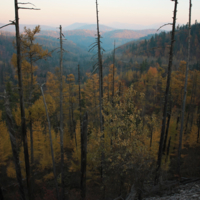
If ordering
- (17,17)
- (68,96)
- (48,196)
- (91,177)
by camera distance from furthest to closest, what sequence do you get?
(68,96), (91,177), (48,196), (17,17)

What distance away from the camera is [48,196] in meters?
13.4

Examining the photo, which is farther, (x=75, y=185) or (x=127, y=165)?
(x=75, y=185)

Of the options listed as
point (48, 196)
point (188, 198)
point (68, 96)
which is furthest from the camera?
point (68, 96)

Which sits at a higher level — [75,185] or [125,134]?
[125,134]

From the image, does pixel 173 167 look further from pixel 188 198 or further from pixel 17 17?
pixel 17 17

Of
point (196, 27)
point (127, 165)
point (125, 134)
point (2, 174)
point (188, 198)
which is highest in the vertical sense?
point (196, 27)

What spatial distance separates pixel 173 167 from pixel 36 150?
16.7 m

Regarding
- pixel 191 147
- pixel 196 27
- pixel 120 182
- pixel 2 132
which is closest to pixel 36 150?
pixel 2 132

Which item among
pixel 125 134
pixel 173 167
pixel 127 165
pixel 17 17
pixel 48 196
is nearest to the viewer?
pixel 17 17

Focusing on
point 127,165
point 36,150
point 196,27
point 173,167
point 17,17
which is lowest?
point 173,167

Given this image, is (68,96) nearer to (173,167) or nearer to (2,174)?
(2,174)

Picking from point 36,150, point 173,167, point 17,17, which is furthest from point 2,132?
point 173,167

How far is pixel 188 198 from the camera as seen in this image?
6.81 m

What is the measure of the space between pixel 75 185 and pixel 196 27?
155 metres
